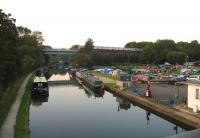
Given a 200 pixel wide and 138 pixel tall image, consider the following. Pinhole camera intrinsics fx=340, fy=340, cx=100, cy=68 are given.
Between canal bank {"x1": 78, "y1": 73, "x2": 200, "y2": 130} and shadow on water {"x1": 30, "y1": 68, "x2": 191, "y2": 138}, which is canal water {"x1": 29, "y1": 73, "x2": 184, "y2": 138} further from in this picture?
canal bank {"x1": 78, "y1": 73, "x2": 200, "y2": 130}

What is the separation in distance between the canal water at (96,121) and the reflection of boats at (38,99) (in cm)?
27

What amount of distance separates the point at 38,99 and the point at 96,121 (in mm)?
18255

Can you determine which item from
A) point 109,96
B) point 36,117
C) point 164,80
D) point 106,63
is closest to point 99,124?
point 36,117

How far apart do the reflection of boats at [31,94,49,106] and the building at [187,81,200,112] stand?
19499 millimetres

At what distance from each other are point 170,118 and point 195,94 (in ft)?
9.25

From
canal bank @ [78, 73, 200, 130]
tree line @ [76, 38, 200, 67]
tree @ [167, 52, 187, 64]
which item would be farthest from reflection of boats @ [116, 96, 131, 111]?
tree line @ [76, 38, 200, 67]

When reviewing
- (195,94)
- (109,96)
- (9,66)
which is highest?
(9,66)

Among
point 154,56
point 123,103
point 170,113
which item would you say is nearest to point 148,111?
point 170,113

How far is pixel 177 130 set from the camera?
24781 millimetres

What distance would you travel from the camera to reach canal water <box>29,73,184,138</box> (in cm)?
2452

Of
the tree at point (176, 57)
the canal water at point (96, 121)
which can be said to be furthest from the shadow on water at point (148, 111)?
the tree at point (176, 57)

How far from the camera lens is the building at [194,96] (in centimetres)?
2692

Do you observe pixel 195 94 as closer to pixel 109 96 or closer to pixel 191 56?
pixel 109 96

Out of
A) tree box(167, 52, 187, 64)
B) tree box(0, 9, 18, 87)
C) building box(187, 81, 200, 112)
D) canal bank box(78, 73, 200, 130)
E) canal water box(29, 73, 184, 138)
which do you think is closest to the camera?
canal bank box(78, 73, 200, 130)
